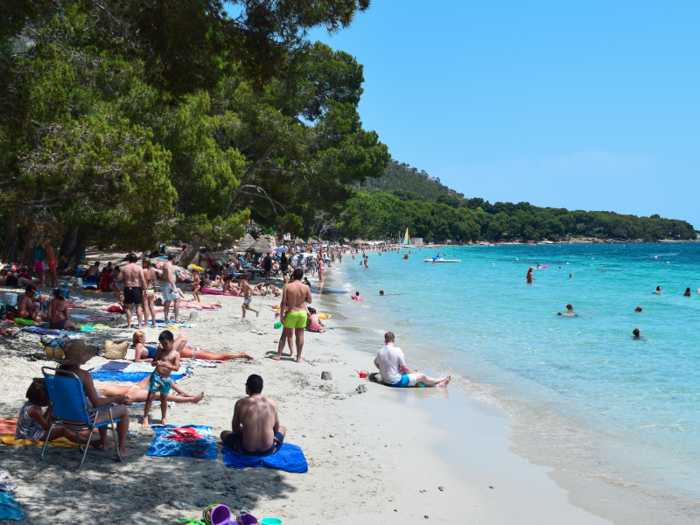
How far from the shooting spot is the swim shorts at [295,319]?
926 centimetres

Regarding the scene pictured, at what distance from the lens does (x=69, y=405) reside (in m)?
4.31

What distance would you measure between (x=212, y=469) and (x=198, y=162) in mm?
15418

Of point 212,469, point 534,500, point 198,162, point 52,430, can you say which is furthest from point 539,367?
point 198,162

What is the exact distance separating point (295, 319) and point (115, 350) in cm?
277

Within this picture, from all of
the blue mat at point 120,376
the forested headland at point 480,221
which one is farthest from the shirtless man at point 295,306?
the forested headland at point 480,221

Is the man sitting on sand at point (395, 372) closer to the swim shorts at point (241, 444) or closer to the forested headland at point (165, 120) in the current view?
the swim shorts at point (241, 444)

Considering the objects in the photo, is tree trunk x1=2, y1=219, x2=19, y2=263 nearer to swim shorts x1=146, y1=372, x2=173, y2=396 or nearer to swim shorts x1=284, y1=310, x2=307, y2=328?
swim shorts x1=284, y1=310, x2=307, y2=328

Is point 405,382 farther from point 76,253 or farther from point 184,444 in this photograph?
point 76,253

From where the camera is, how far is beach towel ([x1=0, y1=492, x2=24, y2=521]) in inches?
131

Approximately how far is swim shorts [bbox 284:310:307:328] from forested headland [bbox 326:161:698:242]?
286ft

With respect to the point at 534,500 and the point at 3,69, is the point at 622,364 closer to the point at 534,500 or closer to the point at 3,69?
the point at 534,500

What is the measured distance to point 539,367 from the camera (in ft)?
37.7

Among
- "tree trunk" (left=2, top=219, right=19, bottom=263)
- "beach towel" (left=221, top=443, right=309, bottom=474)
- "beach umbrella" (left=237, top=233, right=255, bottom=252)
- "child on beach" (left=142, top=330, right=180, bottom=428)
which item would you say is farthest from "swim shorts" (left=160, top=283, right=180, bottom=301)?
"beach umbrella" (left=237, top=233, right=255, bottom=252)

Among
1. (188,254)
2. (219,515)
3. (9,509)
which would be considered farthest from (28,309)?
(188,254)
